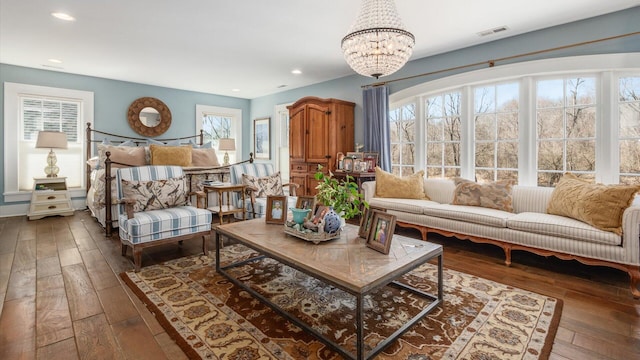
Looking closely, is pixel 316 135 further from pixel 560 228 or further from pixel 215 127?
pixel 560 228

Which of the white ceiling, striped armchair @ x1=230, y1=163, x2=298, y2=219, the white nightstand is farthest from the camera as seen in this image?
the white nightstand

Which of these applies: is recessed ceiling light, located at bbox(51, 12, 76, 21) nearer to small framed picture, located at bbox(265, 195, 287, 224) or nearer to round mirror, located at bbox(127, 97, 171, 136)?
small framed picture, located at bbox(265, 195, 287, 224)

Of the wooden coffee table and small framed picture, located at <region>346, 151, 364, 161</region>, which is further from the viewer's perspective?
small framed picture, located at <region>346, 151, 364, 161</region>

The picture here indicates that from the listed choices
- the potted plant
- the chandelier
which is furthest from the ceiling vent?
the potted plant

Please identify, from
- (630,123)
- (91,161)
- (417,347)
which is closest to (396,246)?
(417,347)

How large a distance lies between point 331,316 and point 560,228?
85.2 inches

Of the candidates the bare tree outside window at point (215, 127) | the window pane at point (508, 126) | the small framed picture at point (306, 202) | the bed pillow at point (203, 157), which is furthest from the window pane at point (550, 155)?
the bare tree outside window at point (215, 127)

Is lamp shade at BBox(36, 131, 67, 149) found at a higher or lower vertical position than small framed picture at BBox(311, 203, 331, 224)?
higher

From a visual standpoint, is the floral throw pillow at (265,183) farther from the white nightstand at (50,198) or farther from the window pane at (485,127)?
the white nightstand at (50,198)

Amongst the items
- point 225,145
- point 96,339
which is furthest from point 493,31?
point 225,145

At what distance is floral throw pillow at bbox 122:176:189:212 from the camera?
→ 3203 mm

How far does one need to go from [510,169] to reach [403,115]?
1.73 metres

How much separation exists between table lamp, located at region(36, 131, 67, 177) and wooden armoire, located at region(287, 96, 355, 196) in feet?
12.1

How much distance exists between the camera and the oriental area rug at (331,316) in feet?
5.62
